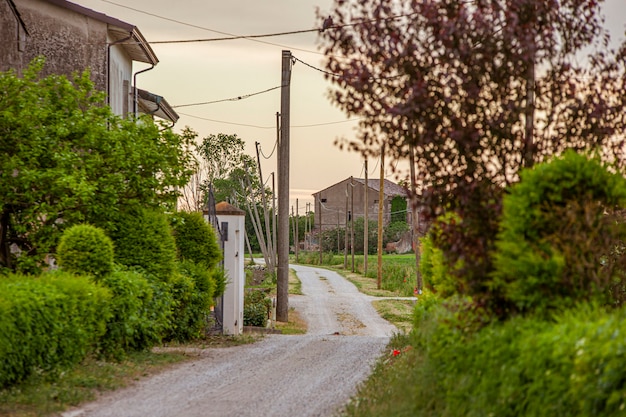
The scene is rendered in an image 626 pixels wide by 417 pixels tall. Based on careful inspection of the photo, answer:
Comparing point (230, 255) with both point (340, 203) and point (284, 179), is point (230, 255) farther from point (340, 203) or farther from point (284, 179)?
point (340, 203)

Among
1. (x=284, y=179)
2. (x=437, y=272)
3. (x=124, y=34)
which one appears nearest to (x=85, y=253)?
(x=437, y=272)

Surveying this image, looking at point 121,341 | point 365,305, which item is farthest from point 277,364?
point 365,305

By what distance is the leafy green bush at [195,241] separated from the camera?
2109 cm

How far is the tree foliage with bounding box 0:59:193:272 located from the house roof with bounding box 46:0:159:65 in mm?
7269

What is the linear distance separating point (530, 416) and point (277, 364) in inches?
395

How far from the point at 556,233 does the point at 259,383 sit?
267 inches

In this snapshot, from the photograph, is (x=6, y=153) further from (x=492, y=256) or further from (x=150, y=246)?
(x=492, y=256)

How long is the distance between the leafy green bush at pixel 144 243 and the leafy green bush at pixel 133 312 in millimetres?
445

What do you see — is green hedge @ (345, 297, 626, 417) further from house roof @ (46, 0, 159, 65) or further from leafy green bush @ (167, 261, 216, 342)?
house roof @ (46, 0, 159, 65)

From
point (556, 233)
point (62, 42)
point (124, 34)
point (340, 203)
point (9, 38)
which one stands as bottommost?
point (556, 233)

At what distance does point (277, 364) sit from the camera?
16156mm

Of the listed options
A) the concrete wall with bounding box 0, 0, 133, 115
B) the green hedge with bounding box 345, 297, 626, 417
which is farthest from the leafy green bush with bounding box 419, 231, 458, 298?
the concrete wall with bounding box 0, 0, 133, 115

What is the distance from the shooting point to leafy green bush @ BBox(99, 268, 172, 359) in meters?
15.1

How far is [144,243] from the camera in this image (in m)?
18.2
